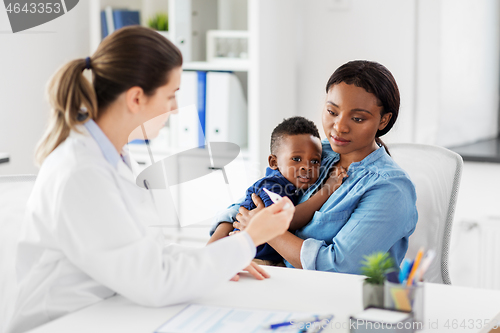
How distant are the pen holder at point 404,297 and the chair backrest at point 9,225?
701 millimetres

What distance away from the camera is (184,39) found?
9.65 feet

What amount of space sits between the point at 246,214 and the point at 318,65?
4.87ft

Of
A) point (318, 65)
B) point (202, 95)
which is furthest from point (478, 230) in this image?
point (202, 95)

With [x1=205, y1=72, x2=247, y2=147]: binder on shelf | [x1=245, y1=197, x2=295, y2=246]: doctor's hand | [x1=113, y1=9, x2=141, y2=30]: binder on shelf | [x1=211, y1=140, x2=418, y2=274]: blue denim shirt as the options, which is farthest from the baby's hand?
[x1=113, y1=9, x2=141, y2=30]: binder on shelf

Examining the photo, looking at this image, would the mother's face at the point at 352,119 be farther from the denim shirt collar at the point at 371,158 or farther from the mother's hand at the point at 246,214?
the mother's hand at the point at 246,214

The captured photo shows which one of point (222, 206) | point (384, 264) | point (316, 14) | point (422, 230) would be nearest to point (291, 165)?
point (222, 206)

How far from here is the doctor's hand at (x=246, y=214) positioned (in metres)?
1.57

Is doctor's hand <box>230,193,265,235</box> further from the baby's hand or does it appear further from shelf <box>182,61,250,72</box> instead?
shelf <box>182,61,250,72</box>

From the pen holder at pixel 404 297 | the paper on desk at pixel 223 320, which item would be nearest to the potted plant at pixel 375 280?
the pen holder at pixel 404 297

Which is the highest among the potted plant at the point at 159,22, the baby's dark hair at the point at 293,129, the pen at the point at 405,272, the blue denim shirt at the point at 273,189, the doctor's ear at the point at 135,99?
the potted plant at the point at 159,22

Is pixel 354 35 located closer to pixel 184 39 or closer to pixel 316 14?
pixel 316 14

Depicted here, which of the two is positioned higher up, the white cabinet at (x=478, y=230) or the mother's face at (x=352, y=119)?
the mother's face at (x=352, y=119)

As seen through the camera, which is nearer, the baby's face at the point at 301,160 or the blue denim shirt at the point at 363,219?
the blue denim shirt at the point at 363,219

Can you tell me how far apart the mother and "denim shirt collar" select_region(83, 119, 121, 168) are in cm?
54
